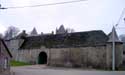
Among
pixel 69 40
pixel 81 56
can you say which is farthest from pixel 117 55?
pixel 69 40

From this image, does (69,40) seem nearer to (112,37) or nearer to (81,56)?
(81,56)

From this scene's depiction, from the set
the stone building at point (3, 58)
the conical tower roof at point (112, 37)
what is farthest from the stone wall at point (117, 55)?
the stone building at point (3, 58)

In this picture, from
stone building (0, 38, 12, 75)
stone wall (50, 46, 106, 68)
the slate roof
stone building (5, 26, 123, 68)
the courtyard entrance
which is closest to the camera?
stone building (0, 38, 12, 75)

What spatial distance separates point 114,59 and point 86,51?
21.5ft

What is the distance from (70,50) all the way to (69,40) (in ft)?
10.4

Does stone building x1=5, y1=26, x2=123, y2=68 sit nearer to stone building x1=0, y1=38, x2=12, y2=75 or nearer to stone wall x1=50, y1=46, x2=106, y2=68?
stone wall x1=50, y1=46, x2=106, y2=68

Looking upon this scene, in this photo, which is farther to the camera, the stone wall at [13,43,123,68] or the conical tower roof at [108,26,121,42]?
the conical tower roof at [108,26,121,42]

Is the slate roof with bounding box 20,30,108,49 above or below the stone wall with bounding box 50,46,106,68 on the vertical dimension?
above

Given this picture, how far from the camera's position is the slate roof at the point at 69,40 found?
4784 centimetres

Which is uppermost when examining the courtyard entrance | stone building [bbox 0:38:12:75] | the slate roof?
the slate roof

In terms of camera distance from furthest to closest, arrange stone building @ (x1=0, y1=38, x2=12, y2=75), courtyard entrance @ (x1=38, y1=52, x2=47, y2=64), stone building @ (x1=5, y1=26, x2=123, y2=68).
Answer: courtyard entrance @ (x1=38, y1=52, x2=47, y2=64) → stone building @ (x1=5, y1=26, x2=123, y2=68) → stone building @ (x1=0, y1=38, x2=12, y2=75)

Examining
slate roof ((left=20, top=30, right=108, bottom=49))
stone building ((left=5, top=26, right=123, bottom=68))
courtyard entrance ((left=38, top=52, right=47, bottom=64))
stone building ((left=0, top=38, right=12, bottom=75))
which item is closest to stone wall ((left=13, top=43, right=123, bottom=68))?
stone building ((left=5, top=26, right=123, bottom=68))

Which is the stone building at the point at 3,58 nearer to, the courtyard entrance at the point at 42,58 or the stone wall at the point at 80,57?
the stone wall at the point at 80,57

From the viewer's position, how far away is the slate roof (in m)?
47.8
